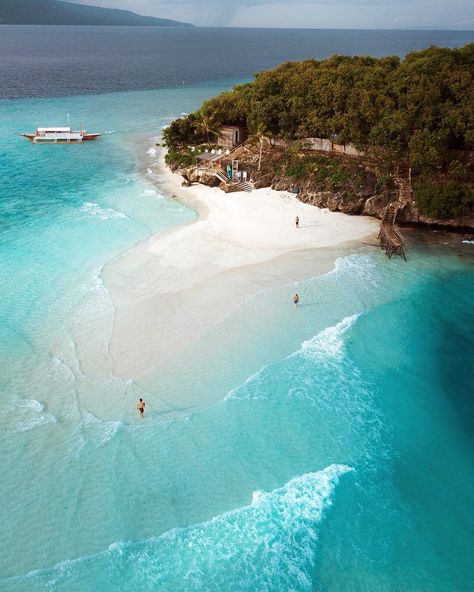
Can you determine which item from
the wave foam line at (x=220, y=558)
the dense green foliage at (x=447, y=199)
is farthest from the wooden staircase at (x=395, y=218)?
the wave foam line at (x=220, y=558)

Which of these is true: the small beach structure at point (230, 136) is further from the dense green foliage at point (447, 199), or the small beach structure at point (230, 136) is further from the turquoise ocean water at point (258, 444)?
the turquoise ocean water at point (258, 444)

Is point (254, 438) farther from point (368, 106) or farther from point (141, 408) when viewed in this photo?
point (368, 106)

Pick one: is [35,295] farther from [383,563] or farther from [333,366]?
[383,563]

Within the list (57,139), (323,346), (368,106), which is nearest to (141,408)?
(323,346)

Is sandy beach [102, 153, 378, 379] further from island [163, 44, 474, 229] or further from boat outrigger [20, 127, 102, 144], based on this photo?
boat outrigger [20, 127, 102, 144]

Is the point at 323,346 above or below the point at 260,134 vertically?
below

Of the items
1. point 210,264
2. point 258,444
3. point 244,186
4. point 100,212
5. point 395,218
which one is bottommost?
point 258,444

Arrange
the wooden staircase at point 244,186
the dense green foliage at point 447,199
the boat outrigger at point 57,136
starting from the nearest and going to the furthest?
the dense green foliage at point 447,199 < the wooden staircase at point 244,186 < the boat outrigger at point 57,136
